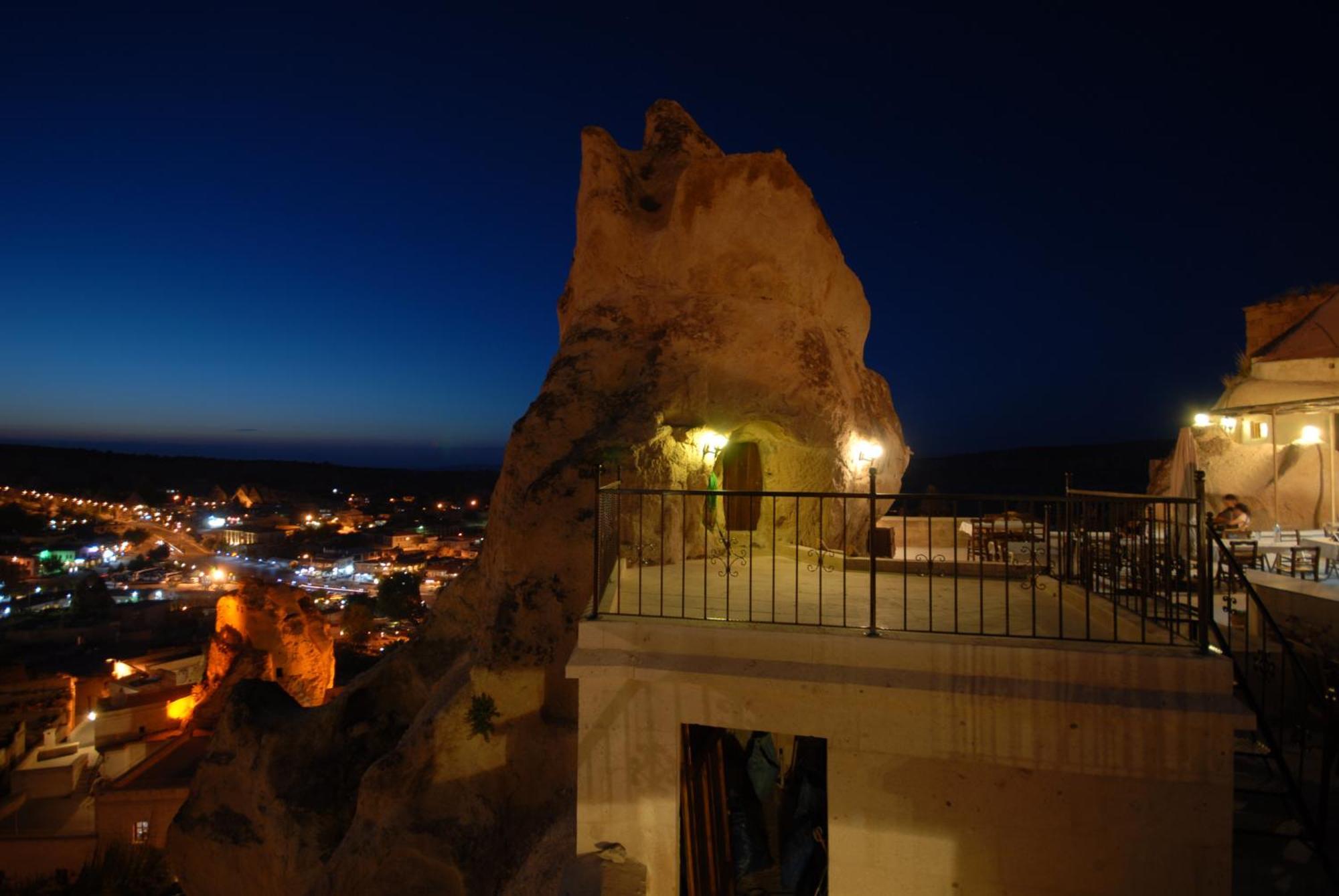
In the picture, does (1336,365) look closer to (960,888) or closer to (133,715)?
(960,888)

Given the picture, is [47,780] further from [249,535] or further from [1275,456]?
[249,535]

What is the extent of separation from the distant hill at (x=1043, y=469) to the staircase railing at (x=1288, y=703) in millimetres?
50932

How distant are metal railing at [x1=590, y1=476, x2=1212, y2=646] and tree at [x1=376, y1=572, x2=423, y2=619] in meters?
46.2

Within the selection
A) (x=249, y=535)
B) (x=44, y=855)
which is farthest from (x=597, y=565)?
(x=249, y=535)

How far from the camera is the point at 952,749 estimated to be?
Result: 494cm

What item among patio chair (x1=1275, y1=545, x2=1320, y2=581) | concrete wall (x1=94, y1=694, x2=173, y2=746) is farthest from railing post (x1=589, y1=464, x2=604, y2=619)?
concrete wall (x1=94, y1=694, x2=173, y2=746)

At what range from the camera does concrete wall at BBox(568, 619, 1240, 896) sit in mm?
4703

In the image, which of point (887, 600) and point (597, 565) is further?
point (887, 600)

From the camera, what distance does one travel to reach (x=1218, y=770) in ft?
15.2

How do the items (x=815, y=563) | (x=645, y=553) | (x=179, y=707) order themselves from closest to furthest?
(x=645, y=553) < (x=815, y=563) < (x=179, y=707)

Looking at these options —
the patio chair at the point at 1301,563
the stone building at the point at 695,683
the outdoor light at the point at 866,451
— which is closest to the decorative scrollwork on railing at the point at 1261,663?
the patio chair at the point at 1301,563

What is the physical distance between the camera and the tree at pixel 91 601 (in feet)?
177

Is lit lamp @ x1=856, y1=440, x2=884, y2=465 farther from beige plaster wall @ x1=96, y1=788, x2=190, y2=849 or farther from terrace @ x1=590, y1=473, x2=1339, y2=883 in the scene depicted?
beige plaster wall @ x1=96, y1=788, x2=190, y2=849

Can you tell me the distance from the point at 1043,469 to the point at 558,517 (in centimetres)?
7633
